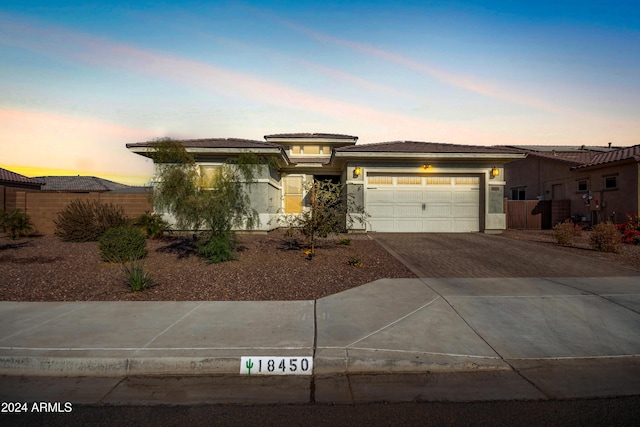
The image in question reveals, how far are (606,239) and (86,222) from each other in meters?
17.8

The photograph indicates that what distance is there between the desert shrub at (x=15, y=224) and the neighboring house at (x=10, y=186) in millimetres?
2293

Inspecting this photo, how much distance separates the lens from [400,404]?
3.89 metres

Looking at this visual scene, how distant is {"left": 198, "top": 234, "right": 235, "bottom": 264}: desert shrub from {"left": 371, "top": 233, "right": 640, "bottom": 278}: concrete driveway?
474cm

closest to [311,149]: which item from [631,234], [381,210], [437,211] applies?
[381,210]

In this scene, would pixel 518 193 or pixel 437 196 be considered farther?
pixel 518 193

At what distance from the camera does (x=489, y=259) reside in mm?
11461

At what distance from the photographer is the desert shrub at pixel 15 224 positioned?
15.7 meters

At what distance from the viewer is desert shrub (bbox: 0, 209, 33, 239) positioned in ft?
51.5

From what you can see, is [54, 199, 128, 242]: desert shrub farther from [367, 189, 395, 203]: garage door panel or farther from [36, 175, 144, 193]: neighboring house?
[36, 175, 144, 193]: neighboring house

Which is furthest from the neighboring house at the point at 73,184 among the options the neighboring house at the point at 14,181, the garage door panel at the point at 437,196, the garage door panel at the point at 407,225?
the garage door panel at the point at 437,196

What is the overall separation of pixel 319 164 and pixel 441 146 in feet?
21.4

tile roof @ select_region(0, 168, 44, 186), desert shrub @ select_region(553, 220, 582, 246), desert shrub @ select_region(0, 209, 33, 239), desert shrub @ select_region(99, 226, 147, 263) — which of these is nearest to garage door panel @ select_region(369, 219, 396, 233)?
desert shrub @ select_region(553, 220, 582, 246)

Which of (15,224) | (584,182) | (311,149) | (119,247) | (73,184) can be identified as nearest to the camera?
(119,247)

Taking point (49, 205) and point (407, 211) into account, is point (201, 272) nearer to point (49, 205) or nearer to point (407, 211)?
point (407, 211)
